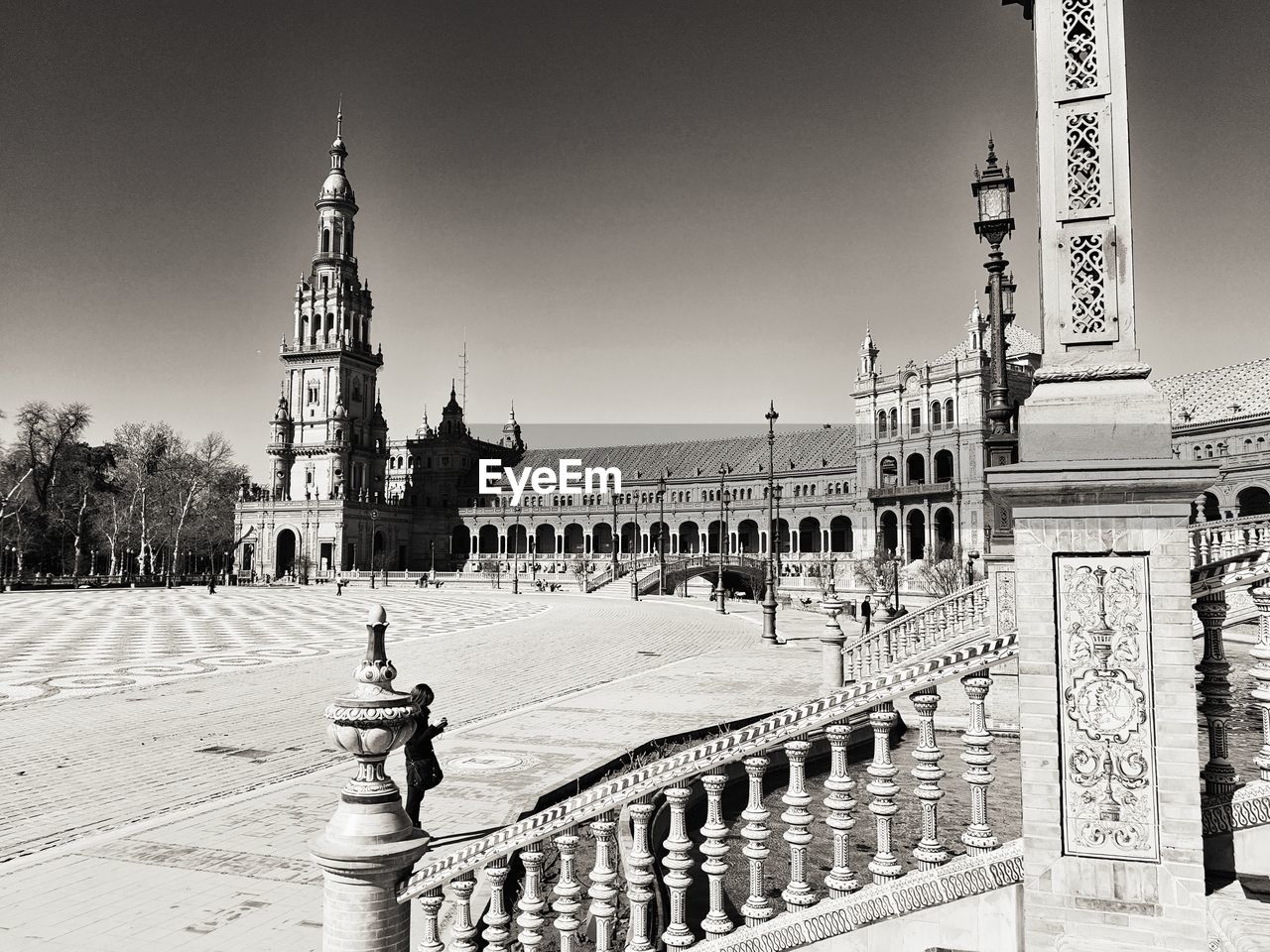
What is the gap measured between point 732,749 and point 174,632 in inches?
1214

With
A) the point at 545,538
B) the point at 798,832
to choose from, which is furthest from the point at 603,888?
the point at 545,538

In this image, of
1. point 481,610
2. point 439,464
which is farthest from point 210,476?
point 481,610

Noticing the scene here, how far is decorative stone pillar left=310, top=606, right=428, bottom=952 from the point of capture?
465cm

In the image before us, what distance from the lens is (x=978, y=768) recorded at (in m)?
3.70

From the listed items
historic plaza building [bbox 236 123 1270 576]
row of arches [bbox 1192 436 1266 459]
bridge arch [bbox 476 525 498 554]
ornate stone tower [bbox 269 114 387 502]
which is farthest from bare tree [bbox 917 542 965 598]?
ornate stone tower [bbox 269 114 387 502]

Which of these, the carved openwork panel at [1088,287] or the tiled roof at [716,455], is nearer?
the carved openwork panel at [1088,287]

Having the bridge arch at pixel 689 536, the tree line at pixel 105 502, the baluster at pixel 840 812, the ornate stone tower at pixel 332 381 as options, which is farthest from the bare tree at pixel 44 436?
the baluster at pixel 840 812

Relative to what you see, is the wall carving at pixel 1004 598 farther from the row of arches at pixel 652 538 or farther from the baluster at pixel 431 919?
the row of arches at pixel 652 538

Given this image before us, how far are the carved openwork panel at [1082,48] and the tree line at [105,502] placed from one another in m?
68.8

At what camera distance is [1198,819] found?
3.51 m

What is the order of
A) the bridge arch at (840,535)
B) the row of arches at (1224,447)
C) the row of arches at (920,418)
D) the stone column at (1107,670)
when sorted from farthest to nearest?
the bridge arch at (840,535), the row of arches at (920,418), the row of arches at (1224,447), the stone column at (1107,670)

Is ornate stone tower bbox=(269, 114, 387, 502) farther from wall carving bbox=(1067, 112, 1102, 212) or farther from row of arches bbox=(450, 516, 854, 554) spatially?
wall carving bbox=(1067, 112, 1102, 212)

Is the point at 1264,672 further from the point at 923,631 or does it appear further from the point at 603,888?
the point at 923,631

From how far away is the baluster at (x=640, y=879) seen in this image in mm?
4191
